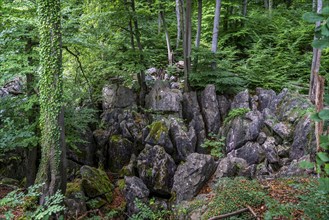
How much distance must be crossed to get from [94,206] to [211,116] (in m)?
4.77

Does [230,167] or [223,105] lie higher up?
[223,105]

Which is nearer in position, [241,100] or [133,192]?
[133,192]

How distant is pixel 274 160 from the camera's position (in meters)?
7.09

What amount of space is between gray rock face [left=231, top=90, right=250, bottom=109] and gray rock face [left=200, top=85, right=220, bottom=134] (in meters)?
0.63

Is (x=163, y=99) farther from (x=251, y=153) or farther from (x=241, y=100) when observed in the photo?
(x=251, y=153)

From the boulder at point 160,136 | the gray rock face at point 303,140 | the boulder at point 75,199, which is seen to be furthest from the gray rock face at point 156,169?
the gray rock face at point 303,140

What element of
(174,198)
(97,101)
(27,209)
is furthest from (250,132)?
(27,209)

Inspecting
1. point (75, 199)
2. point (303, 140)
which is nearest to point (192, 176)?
point (75, 199)

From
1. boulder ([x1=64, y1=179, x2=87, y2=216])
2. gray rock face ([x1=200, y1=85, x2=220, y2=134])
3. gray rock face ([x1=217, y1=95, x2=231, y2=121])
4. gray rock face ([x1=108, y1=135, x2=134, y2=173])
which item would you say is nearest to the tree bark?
gray rock face ([x1=200, y1=85, x2=220, y2=134])

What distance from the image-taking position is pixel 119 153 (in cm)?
837

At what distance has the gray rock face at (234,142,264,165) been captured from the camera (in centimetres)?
722

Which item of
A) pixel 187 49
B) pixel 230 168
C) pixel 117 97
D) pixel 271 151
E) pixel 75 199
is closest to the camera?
pixel 75 199

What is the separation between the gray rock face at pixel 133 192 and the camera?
6.52 metres

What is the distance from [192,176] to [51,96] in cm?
383
